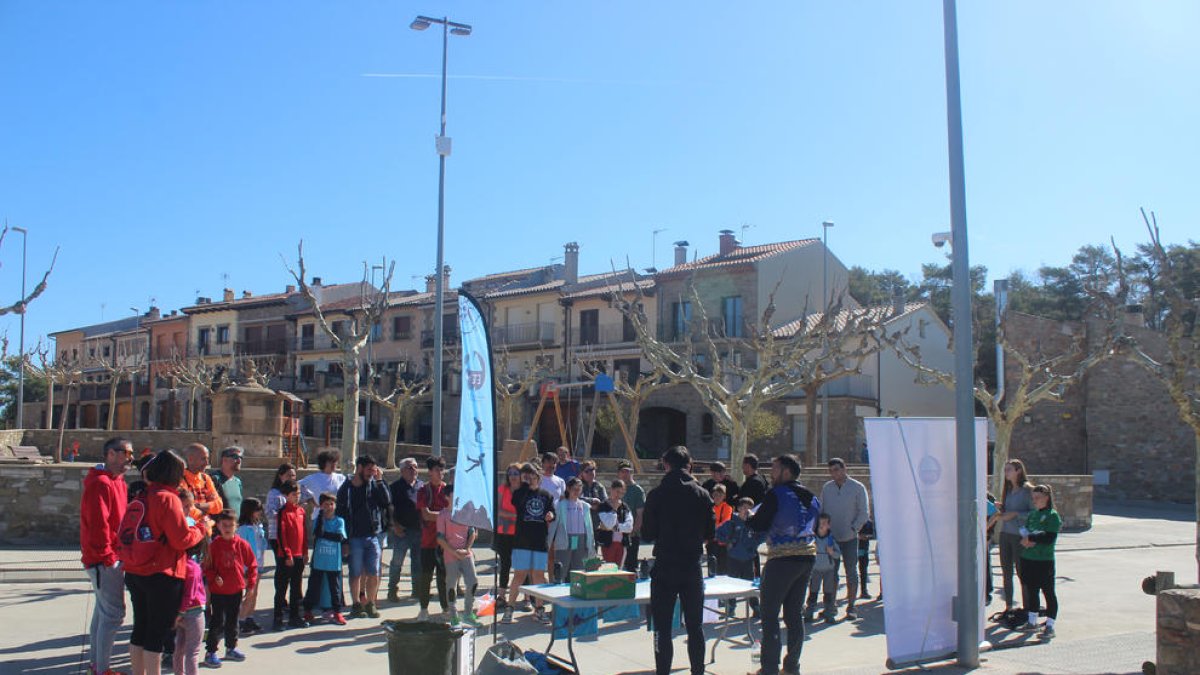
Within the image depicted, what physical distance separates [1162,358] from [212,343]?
54311mm

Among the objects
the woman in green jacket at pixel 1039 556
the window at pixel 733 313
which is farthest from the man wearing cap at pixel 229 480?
the window at pixel 733 313

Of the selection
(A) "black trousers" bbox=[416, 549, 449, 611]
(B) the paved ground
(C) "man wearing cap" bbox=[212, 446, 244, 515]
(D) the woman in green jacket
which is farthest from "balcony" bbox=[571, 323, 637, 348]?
(C) "man wearing cap" bbox=[212, 446, 244, 515]

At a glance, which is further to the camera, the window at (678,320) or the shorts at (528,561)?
the window at (678,320)

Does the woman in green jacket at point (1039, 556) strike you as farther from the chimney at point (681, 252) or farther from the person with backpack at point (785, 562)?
the chimney at point (681, 252)

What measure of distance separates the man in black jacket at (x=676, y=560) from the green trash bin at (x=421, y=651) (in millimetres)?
1460

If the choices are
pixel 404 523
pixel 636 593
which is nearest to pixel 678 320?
pixel 404 523

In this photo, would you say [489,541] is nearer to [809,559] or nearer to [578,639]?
[578,639]

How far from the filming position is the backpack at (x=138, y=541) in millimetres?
5953

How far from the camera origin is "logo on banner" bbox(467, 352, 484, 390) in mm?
7449

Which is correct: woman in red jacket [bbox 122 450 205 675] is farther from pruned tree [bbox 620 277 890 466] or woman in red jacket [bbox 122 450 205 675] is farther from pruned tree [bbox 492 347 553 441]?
pruned tree [bbox 492 347 553 441]

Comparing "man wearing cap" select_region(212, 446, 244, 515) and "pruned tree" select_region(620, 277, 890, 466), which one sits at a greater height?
"pruned tree" select_region(620, 277, 890, 466)

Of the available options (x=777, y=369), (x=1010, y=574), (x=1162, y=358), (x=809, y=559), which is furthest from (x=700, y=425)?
(x=809, y=559)

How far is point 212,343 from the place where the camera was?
2559 inches

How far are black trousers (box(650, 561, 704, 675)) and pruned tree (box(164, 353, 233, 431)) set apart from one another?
124 feet
